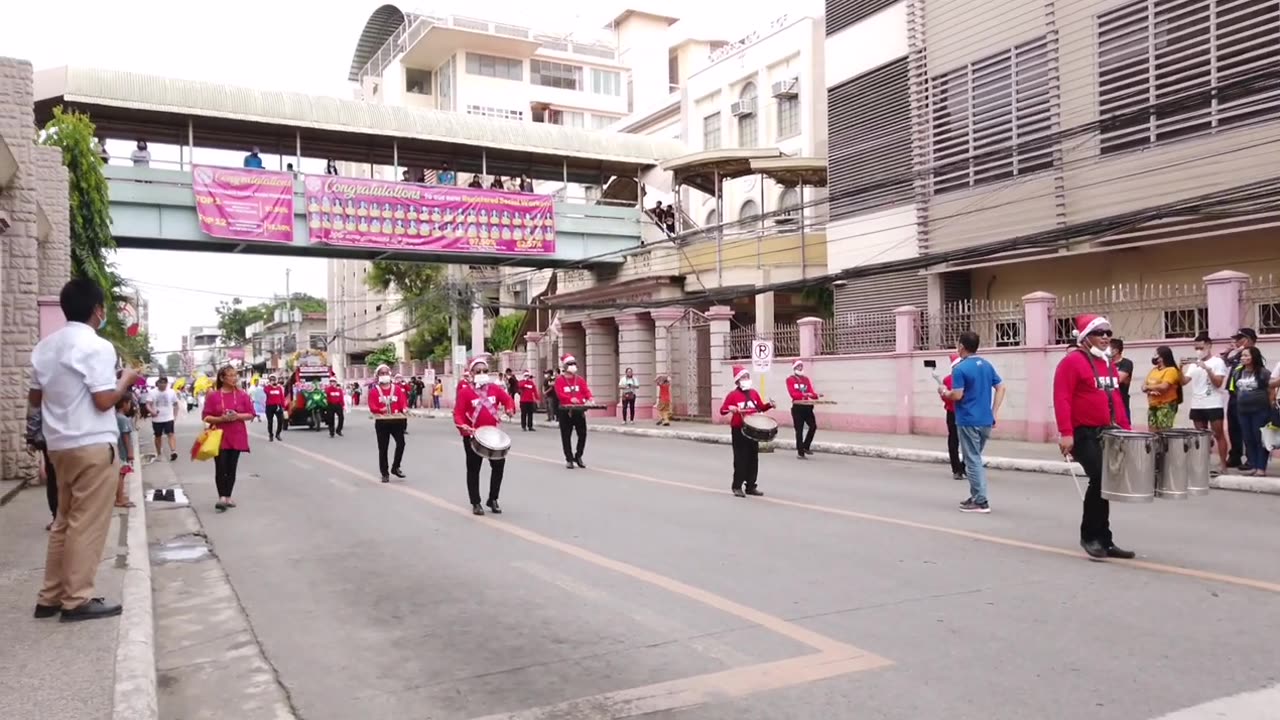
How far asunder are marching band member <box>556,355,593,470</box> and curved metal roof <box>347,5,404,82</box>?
59.3m

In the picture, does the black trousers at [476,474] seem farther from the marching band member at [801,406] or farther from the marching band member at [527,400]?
the marching band member at [527,400]

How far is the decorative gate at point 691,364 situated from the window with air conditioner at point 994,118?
8.92 metres

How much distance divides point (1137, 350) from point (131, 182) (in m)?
24.3

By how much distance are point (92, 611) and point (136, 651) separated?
0.92 meters

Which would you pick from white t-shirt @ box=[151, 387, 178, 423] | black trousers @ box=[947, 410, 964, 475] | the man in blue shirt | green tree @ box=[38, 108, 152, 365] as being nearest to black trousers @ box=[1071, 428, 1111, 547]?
the man in blue shirt

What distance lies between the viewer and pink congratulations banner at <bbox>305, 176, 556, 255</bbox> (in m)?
28.9

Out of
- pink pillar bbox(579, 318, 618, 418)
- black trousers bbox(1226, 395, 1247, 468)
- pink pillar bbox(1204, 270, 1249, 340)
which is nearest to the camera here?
black trousers bbox(1226, 395, 1247, 468)

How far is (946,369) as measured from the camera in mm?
19859

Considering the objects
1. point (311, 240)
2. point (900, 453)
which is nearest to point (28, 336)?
point (900, 453)

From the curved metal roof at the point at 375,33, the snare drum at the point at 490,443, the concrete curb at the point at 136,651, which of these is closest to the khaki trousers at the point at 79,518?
the concrete curb at the point at 136,651

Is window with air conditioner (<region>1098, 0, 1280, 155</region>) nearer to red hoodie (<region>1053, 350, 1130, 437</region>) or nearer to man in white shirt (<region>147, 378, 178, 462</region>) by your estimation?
red hoodie (<region>1053, 350, 1130, 437</region>)

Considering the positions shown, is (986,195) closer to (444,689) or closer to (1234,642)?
(1234,642)

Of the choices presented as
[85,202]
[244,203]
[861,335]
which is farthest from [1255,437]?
[244,203]

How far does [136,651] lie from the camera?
17.1 ft
